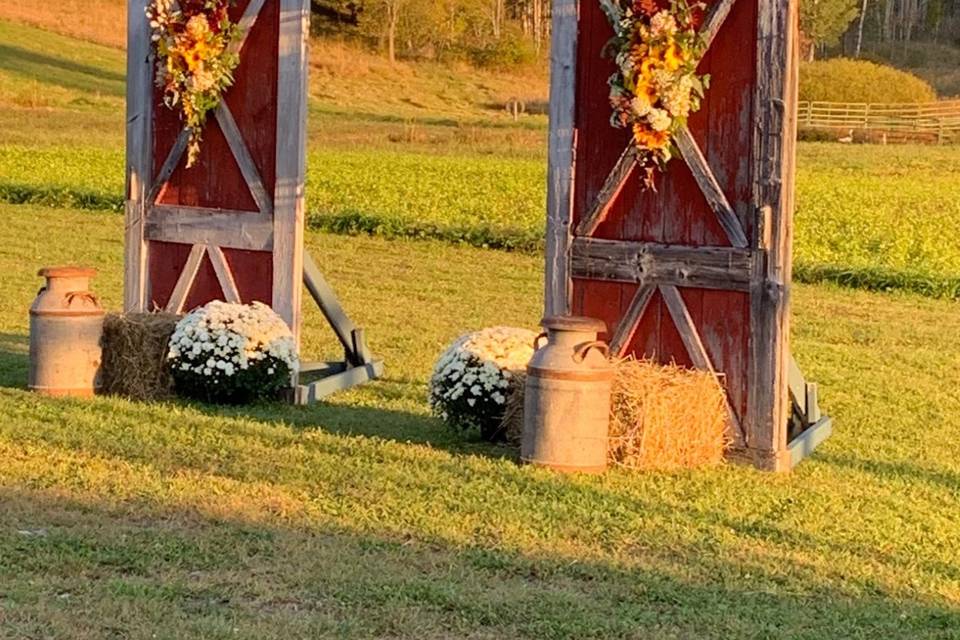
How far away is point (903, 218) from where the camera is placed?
25.2 m

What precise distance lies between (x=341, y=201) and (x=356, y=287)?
31.1ft

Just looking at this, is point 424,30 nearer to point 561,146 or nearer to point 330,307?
point 330,307

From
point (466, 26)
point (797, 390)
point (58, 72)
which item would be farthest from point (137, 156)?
point (466, 26)

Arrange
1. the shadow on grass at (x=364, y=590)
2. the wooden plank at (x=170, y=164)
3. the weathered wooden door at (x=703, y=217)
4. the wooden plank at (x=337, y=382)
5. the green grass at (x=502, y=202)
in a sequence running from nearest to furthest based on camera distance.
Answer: the shadow on grass at (x=364, y=590) → the weathered wooden door at (x=703, y=217) → the wooden plank at (x=337, y=382) → the wooden plank at (x=170, y=164) → the green grass at (x=502, y=202)

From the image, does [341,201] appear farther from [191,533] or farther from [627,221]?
[191,533]

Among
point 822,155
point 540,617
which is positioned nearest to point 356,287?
point 540,617

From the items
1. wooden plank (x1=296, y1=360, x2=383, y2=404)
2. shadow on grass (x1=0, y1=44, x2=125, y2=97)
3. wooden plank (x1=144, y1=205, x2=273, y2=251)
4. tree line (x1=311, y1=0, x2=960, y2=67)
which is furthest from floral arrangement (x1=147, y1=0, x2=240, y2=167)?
tree line (x1=311, y1=0, x2=960, y2=67)

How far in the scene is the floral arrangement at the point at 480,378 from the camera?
9586mm

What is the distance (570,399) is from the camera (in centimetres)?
884

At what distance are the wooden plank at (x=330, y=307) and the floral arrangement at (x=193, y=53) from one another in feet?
4.23

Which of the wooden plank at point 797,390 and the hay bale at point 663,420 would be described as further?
the wooden plank at point 797,390

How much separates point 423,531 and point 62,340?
4.40 meters

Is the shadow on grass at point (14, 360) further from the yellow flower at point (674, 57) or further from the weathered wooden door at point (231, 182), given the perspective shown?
the yellow flower at point (674, 57)

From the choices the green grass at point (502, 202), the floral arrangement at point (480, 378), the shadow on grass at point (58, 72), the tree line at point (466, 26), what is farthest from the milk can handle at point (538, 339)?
the tree line at point (466, 26)
